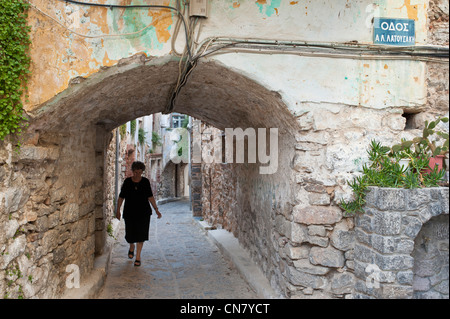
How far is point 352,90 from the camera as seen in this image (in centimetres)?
329

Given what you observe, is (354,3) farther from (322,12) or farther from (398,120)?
(398,120)

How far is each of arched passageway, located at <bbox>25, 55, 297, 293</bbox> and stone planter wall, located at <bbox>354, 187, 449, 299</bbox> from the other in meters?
0.74

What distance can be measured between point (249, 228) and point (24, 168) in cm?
323

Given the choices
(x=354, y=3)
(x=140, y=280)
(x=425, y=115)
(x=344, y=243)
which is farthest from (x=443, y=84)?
(x=140, y=280)

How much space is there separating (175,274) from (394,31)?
13.0ft

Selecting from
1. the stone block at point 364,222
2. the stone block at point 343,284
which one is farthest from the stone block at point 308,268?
the stone block at point 364,222

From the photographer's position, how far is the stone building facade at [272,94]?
284 cm

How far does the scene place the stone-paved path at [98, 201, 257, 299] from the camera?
4.23 metres

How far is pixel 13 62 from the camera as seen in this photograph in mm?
2656

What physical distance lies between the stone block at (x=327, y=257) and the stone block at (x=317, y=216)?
0.24 m

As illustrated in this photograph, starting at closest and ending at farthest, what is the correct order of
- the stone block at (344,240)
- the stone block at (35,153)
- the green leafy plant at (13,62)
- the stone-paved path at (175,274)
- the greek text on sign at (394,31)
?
1. the green leafy plant at (13,62)
2. the stone block at (35,153)
3. the stone block at (344,240)
4. the greek text on sign at (394,31)
5. the stone-paved path at (175,274)

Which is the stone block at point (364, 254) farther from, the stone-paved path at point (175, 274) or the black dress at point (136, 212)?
the black dress at point (136, 212)

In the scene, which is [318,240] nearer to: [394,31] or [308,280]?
[308,280]

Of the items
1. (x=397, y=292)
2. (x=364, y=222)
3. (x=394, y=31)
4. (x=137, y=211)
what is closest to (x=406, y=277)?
(x=397, y=292)
